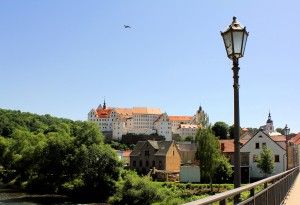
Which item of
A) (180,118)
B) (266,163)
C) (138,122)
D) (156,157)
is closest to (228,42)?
(266,163)

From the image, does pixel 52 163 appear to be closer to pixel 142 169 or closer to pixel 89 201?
pixel 89 201

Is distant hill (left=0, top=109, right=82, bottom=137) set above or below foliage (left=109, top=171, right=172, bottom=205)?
above

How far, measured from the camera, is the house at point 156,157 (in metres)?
70.0

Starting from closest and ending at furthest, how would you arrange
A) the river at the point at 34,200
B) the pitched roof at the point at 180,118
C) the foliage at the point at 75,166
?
the river at the point at 34,200 < the foliage at the point at 75,166 < the pitched roof at the point at 180,118

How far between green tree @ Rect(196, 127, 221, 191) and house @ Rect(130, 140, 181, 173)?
77.0 feet

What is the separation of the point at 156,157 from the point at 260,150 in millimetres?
23094

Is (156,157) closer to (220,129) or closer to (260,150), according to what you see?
(260,150)

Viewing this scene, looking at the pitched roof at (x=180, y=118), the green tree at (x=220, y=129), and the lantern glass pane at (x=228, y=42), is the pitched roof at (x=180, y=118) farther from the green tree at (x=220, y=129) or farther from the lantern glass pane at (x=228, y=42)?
the lantern glass pane at (x=228, y=42)

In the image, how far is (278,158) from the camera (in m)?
52.8

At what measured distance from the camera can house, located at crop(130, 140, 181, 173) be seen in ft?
230

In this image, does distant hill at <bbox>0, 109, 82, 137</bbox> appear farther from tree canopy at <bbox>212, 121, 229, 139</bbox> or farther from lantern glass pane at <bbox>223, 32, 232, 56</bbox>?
lantern glass pane at <bbox>223, 32, 232, 56</bbox>

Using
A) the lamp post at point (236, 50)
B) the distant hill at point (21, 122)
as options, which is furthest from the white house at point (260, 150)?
the distant hill at point (21, 122)

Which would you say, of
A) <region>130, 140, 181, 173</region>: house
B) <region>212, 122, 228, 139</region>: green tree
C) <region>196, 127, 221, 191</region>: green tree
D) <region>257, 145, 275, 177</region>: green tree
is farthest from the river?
<region>212, 122, 228, 139</region>: green tree

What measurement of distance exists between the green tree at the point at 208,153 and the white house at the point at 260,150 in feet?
31.5
